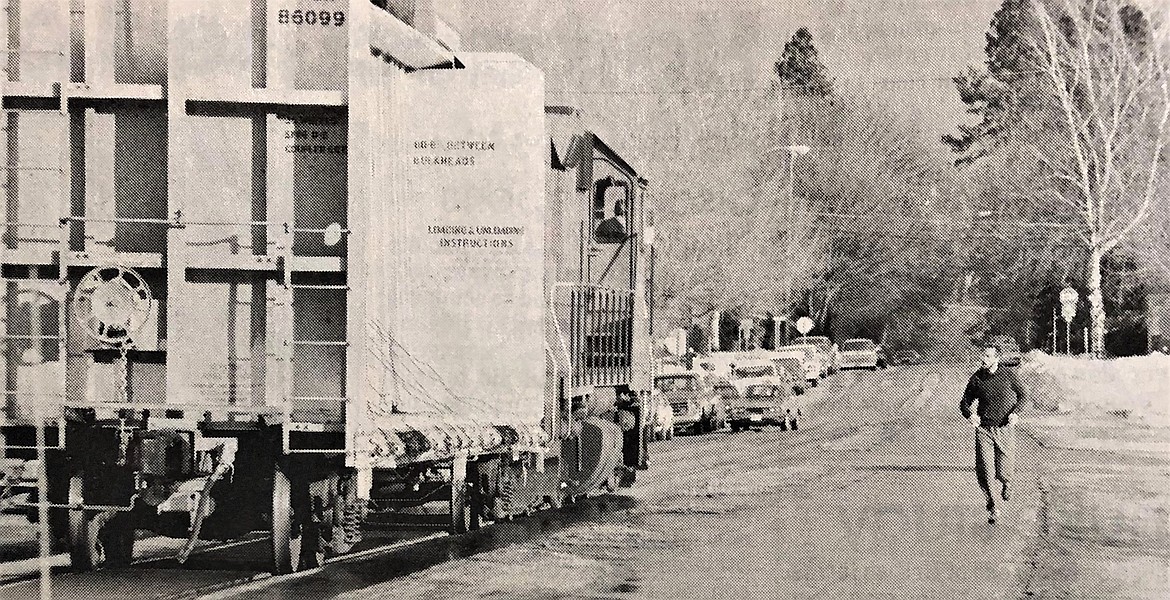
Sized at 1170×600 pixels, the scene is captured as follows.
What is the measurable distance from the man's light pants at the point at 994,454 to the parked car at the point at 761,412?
1311 centimetres

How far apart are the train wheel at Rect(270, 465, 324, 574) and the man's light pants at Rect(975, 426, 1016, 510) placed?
6258 mm

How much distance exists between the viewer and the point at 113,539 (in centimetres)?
1115

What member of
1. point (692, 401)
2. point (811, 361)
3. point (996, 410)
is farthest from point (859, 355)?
point (996, 410)

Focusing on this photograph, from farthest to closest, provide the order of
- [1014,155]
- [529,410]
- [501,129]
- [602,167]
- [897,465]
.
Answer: [1014,155]
[897,465]
[602,167]
[529,410]
[501,129]

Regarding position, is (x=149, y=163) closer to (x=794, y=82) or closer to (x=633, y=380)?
(x=633, y=380)

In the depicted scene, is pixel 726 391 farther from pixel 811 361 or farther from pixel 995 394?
pixel 811 361

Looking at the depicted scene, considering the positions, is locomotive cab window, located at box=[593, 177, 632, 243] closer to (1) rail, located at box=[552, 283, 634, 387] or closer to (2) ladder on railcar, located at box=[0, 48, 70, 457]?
(1) rail, located at box=[552, 283, 634, 387]

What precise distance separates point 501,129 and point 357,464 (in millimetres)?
2447

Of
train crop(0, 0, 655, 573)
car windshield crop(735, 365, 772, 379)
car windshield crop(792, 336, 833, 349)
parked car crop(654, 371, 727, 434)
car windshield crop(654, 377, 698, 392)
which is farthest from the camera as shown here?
car windshield crop(792, 336, 833, 349)

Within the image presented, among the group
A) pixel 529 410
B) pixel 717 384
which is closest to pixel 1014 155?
pixel 717 384

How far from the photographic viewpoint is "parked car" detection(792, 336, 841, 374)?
163 ft

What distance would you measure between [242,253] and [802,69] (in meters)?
16.4

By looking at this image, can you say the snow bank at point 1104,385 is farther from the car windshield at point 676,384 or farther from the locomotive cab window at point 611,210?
the locomotive cab window at point 611,210

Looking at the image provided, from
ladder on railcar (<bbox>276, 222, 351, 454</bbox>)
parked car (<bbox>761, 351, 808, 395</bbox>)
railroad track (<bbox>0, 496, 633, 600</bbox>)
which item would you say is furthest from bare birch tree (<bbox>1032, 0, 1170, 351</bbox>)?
ladder on railcar (<bbox>276, 222, 351, 454</bbox>)
